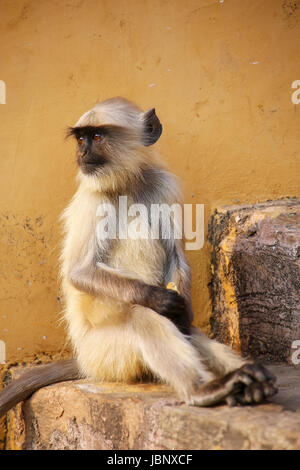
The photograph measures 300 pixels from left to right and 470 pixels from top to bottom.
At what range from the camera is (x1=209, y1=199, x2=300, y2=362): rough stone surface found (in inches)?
142

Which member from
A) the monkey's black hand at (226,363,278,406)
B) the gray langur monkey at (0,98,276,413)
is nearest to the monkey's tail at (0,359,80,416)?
the gray langur monkey at (0,98,276,413)

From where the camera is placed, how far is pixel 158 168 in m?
3.58

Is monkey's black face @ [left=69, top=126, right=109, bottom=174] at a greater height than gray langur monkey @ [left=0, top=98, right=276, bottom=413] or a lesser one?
greater

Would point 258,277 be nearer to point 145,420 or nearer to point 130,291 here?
point 130,291

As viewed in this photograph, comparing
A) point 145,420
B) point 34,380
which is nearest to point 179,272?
point 145,420

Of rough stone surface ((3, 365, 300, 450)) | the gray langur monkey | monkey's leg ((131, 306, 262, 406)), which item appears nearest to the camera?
rough stone surface ((3, 365, 300, 450))

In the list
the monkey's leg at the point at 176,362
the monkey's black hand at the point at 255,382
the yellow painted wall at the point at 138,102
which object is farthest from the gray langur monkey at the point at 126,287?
the yellow painted wall at the point at 138,102

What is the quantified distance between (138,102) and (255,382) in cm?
228

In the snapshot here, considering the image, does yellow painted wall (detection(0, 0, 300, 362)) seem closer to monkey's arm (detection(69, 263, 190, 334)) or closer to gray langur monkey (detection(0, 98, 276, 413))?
gray langur monkey (detection(0, 98, 276, 413))

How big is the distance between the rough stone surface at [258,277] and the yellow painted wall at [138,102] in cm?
19

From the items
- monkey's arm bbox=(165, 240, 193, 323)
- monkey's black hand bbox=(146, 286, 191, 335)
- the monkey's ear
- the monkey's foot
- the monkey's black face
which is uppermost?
the monkey's ear
